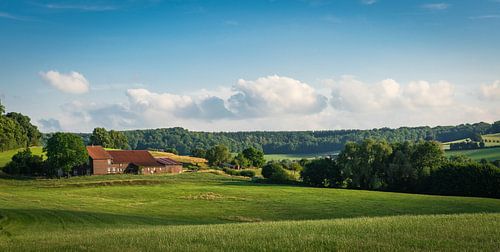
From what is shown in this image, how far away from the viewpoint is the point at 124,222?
3831cm

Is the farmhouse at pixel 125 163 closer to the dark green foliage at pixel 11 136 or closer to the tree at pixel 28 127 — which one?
the dark green foliage at pixel 11 136

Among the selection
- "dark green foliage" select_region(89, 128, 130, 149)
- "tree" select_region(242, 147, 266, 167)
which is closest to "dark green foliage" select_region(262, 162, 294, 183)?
"tree" select_region(242, 147, 266, 167)

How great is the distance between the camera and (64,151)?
96125 millimetres

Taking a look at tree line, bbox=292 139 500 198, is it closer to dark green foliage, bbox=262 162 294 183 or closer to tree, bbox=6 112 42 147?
dark green foliage, bbox=262 162 294 183

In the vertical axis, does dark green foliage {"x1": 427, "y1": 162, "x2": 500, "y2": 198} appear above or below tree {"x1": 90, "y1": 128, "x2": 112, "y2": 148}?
below

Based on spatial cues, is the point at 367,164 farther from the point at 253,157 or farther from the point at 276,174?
the point at 253,157

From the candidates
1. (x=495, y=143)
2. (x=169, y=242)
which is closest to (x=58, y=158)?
(x=169, y=242)

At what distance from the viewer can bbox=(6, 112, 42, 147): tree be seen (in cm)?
16288

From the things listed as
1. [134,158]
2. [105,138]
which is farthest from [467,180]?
[105,138]

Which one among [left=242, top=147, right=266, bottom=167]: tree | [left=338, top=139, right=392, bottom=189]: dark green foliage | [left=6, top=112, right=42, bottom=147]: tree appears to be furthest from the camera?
[left=6, top=112, right=42, bottom=147]: tree

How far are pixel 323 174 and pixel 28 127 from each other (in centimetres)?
11659

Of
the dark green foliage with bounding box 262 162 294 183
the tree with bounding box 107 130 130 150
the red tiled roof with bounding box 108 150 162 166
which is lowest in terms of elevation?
the dark green foliage with bounding box 262 162 294 183

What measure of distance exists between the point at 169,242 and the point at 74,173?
10605 centimetres

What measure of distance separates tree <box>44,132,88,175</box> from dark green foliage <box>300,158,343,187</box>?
46.9 metres
